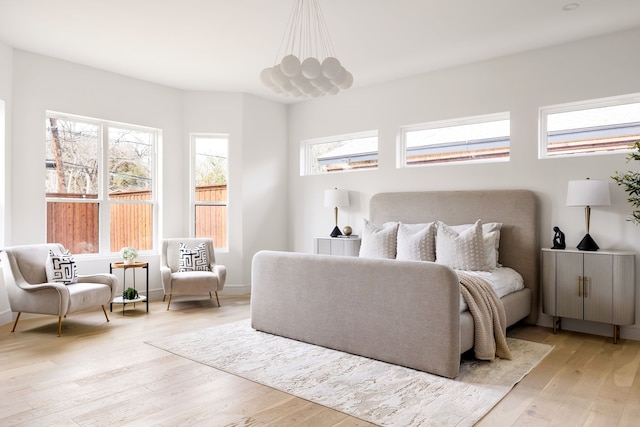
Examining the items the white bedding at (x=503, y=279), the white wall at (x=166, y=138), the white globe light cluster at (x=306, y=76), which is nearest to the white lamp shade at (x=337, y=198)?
the white wall at (x=166, y=138)

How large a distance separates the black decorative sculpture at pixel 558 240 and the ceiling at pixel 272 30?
183cm

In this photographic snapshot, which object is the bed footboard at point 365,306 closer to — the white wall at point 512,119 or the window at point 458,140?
the white wall at point 512,119

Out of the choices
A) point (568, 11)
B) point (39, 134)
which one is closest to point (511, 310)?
point (568, 11)

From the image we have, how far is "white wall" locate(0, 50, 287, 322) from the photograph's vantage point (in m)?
4.68

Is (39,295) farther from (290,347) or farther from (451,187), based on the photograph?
(451,187)

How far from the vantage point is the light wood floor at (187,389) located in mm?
2406

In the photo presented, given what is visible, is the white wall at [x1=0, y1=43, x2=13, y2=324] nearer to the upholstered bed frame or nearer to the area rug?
the area rug

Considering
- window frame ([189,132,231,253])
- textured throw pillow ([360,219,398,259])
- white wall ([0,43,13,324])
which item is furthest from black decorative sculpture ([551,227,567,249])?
white wall ([0,43,13,324])

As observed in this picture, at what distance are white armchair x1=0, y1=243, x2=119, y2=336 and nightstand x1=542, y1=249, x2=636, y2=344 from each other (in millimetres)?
4287

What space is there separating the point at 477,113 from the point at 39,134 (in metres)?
4.76

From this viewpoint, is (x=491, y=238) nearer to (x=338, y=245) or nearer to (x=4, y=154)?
(x=338, y=245)

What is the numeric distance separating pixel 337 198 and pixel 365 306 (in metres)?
2.58

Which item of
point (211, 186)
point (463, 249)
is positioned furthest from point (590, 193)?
point (211, 186)

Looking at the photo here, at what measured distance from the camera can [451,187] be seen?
5062mm
